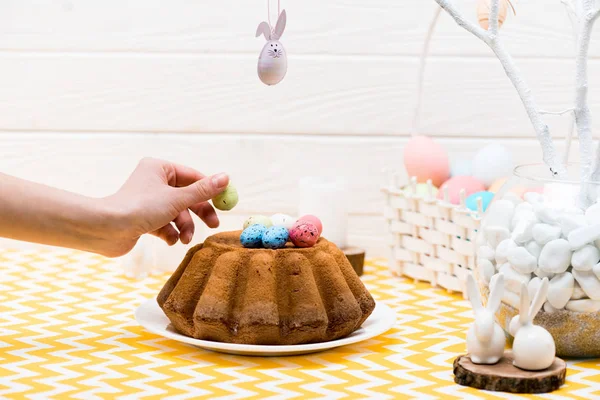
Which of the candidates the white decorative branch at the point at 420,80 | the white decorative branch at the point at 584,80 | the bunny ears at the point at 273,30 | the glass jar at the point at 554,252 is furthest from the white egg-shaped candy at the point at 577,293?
the white decorative branch at the point at 420,80

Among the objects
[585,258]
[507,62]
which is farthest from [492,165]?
[585,258]

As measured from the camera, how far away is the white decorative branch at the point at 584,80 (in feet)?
3.43

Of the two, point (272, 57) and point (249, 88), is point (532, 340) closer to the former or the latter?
point (272, 57)

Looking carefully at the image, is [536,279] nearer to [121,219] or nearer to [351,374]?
[351,374]

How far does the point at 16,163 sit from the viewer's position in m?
1.65

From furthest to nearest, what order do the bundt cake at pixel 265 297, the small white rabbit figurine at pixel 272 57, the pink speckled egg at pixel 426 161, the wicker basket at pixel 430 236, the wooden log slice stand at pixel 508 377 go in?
1. the pink speckled egg at pixel 426 161
2. the wicker basket at pixel 430 236
3. the small white rabbit figurine at pixel 272 57
4. the bundt cake at pixel 265 297
5. the wooden log slice stand at pixel 508 377

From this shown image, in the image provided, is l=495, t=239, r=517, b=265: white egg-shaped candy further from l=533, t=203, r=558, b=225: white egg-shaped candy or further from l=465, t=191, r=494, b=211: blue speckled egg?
l=465, t=191, r=494, b=211: blue speckled egg

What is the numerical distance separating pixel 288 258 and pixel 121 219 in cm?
20

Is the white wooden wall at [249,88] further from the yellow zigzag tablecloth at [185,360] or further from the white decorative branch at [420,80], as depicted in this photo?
the yellow zigzag tablecloth at [185,360]

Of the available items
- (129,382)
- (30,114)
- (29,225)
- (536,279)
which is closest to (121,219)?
(29,225)

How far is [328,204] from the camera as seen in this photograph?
149cm

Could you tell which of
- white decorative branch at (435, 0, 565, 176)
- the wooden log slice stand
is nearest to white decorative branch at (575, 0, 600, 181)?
white decorative branch at (435, 0, 565, 176)

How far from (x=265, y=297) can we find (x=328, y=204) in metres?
0.48

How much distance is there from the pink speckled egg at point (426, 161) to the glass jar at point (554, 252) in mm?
400
